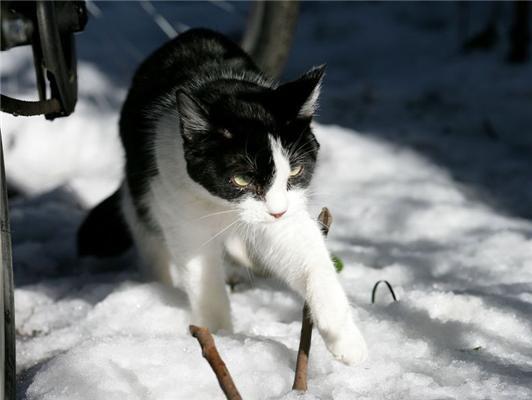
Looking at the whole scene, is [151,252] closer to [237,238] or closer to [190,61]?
[237,238]

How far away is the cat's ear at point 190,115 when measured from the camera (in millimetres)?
1752

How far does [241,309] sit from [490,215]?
972 millimetres

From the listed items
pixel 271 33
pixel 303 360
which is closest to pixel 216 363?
pixel 303 360

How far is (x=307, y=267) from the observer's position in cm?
186

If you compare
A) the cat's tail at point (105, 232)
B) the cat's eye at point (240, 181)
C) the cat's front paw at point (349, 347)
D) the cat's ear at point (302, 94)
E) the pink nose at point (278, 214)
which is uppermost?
the cat's ear at point (302, 94)

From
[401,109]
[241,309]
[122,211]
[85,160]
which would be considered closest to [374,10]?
[401,109]

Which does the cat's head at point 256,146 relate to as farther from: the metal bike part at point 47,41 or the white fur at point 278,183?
the metal bike part at point 47,41

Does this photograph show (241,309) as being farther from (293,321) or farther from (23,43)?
(23,43)

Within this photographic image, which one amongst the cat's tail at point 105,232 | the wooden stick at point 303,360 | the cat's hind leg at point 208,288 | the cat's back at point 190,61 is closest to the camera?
the wooden stick at point 303,360

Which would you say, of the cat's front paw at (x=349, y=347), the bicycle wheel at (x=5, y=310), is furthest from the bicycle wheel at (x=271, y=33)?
the bicycle wheel at (x=5, y=310)

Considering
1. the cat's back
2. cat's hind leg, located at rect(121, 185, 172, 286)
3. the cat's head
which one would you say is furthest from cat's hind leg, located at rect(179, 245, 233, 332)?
the cat's back

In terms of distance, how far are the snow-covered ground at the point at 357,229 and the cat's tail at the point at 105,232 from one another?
7 centimetres

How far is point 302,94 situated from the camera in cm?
181

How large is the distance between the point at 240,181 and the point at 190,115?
0.19 metres
